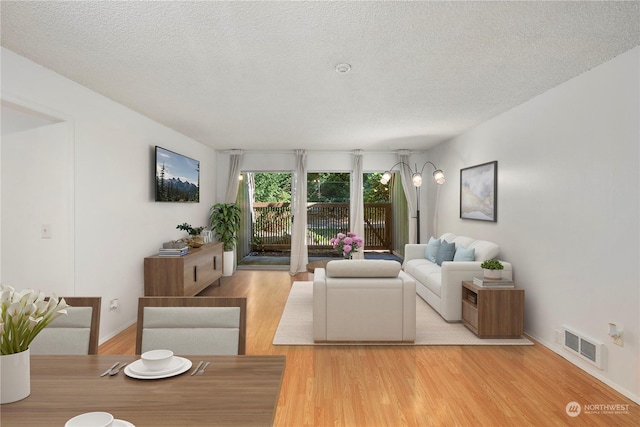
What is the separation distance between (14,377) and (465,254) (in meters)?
4.30

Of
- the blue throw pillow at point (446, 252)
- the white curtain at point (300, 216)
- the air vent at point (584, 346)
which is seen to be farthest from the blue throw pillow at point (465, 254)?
the white curtain at point (300, 216)

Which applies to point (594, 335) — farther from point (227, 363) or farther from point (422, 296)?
point (227, 363)

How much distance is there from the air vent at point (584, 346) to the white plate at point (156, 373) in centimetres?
304

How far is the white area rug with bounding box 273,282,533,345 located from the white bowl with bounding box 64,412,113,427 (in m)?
2.62

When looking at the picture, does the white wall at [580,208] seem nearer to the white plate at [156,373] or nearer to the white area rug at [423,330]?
the white area rug at [423,330]

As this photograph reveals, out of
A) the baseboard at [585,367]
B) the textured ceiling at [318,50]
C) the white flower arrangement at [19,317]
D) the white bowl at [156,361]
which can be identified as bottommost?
the baseboard at [585,367]

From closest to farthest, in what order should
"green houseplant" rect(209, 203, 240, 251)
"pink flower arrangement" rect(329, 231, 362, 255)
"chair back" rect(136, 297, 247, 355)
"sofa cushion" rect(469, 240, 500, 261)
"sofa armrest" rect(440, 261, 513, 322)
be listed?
"chair back" rect(136, 297, 247, 355) < "sofa armrest" rect(440, 261, 513, 322) < "sofa cushion" rect(469, 240, 500, 261) < "pink flower arrangement" rect(329, 231, 362, 255) < "green houseplant" rect(209, 203, 240, 251)

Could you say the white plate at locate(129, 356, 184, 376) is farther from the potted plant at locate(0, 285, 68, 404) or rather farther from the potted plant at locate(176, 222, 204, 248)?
the potted plant at locate(176, 222, 204, 248)

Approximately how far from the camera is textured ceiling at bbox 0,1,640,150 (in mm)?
2049

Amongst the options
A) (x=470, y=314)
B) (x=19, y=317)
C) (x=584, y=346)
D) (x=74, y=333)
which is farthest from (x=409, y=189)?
(x=19, y=317)

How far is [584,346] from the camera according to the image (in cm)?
291

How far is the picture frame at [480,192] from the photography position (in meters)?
4.51

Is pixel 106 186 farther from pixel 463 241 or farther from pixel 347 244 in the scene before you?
pixel 463 241

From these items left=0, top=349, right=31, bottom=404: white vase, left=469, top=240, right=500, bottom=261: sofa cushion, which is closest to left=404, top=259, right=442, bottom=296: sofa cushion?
left=469, top=240, right=500, bottom=261: sofa cushion
